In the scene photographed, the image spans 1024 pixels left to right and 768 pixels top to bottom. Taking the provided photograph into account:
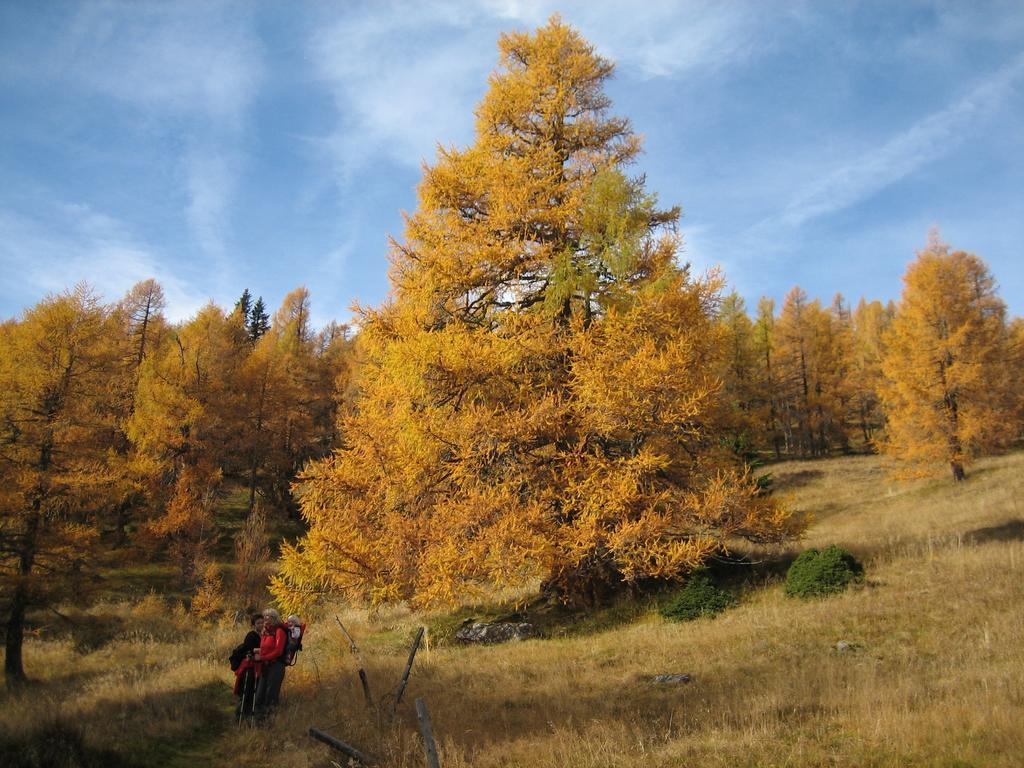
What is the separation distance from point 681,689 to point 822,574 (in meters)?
5.40

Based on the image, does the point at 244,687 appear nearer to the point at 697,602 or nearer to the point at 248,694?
the point at 248,694

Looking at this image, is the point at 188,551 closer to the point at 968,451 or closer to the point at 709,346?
the point at 709,346

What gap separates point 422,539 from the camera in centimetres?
1130

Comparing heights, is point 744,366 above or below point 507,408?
above

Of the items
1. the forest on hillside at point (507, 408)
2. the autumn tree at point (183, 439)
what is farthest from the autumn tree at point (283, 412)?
the forest on hillside at point (507, 408)

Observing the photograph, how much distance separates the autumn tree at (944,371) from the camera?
24.3 meters

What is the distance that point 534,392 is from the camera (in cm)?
1270

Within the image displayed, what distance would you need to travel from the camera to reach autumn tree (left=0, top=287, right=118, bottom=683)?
52.9 feet

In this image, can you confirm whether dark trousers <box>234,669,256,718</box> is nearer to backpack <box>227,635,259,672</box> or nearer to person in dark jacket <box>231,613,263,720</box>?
person in dark jacket <box>231,613,263,720</box>

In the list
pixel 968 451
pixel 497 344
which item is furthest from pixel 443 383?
pixel 968 451

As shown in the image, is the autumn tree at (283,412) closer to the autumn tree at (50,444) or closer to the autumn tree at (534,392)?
the autumn tree at (50,444)

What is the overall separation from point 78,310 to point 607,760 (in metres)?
19.0

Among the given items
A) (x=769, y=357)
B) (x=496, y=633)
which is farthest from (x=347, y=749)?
(x=769, y=357)

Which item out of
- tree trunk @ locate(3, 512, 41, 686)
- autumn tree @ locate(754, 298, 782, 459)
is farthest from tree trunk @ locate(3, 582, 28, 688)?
autumn tree @ locate(754, 298, 782, 459)
